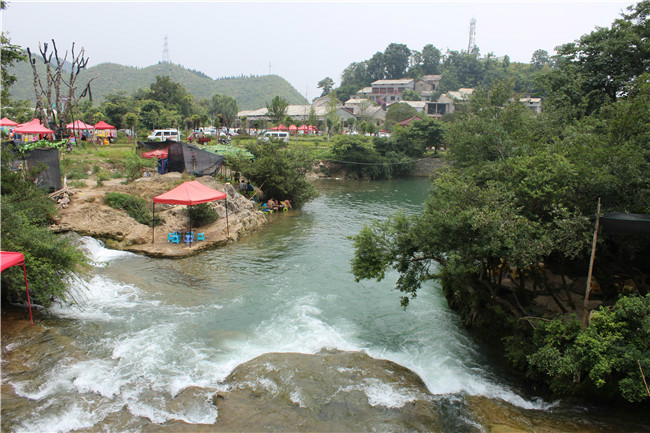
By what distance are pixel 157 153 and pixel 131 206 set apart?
6191mm

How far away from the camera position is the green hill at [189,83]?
315 ft

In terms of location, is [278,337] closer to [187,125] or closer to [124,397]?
[124,397]

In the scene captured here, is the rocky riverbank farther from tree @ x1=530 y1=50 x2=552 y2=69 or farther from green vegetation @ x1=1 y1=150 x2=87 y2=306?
tree @ x1=530 y1=50 x2=552 y2=69

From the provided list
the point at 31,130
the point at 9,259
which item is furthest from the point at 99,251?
the point at 31,130

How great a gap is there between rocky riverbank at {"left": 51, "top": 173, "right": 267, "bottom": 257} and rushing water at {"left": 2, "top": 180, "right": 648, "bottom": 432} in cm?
83

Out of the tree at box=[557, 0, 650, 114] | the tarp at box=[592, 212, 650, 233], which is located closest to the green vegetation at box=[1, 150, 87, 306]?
the tarp at box=[592, 212, 650, 233]

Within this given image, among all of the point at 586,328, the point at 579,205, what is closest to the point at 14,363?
the point at 586,328

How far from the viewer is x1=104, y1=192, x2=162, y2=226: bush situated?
19.0 m

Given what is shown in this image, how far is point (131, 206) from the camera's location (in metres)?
19.2

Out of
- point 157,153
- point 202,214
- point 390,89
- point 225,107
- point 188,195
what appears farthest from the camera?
point 390,89

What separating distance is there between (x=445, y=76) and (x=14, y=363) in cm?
9046

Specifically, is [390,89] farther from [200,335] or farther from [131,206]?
[200,335]

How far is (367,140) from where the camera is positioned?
153 ft

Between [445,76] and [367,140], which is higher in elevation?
[445,76]
